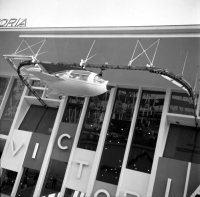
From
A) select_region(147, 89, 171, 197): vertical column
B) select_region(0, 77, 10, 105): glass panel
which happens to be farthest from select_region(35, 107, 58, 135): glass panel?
select_region(147, 89, 171, 197): vertical column

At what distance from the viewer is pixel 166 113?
4051mm

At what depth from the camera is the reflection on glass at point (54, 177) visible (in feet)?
12.5

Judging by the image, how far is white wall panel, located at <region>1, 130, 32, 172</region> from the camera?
450 centimetres

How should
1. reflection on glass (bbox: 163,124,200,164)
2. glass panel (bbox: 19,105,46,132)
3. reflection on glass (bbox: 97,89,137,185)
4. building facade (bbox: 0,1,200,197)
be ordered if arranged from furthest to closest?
glass panel (bbox: 19,105,46,132) → reflection on glass (bbox: 97,89,137,185) → reflection on glass (bbox: 163,124,200,164) → building facade (bbox: 0,1,200,197)

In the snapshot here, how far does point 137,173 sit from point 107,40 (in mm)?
2250

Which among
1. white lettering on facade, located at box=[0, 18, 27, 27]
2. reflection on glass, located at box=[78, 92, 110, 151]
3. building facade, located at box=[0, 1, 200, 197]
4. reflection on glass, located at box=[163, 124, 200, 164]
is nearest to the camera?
white lettering on facade, located at box=[0, 18, 27, 27]

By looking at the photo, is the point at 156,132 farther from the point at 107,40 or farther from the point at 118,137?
the point at 107,40

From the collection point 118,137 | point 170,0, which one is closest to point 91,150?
point 118,137

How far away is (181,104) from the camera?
13.1 ft

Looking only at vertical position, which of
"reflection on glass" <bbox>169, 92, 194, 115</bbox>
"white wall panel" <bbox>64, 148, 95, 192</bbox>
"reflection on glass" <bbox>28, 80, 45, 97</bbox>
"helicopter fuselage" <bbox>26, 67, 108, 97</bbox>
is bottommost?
"white wall panel" <bbox>64, 148, 95, 192</bbox>

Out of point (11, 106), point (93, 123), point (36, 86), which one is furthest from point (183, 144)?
point (11, 106)

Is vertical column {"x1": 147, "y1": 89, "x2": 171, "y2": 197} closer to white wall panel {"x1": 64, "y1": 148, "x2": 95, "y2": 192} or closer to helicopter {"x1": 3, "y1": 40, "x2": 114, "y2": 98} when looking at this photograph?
white wall panel {"x1": 64, "y1": 148, "x2": 95, "y2": 192}

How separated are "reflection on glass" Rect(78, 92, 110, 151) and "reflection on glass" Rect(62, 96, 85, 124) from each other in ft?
0.61

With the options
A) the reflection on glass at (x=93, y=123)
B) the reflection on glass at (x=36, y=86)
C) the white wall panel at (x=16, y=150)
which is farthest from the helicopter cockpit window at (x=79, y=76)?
the white wall panel at (x=16, y=150)
